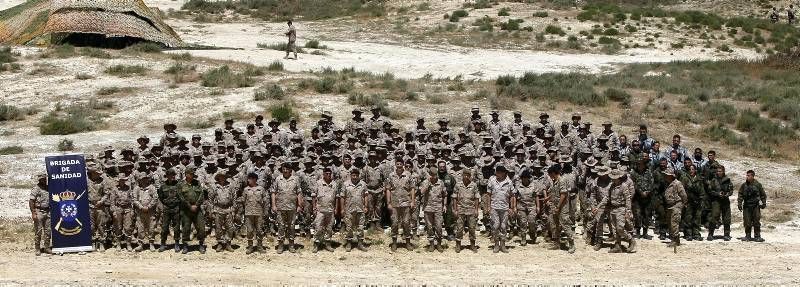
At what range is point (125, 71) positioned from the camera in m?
31.7

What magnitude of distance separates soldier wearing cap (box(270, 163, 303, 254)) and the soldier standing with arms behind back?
8058 mm

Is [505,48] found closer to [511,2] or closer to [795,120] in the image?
[511,2]

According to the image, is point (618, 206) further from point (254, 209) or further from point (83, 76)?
point (83, 76)

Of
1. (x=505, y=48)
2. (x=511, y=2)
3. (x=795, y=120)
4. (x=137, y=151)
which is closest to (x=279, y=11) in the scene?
(x=511, y=2)

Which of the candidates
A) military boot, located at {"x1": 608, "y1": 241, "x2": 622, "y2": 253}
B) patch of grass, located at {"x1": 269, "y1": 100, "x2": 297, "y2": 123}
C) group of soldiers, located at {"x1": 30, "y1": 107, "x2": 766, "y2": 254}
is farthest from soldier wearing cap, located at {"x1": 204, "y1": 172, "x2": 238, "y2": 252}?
patch of grass, located at {"x1": 269, "y1": 100, "x2": 297, "y2": 123}

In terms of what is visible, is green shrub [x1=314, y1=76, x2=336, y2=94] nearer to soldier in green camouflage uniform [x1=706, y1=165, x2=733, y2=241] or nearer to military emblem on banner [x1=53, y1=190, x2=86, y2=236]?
military emblem on banner [x1=53, y1=190, x2=86, y2=236]

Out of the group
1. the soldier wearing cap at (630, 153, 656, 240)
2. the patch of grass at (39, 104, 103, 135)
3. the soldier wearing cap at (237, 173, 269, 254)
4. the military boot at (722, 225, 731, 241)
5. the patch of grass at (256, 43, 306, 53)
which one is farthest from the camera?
the patch of grass at (256, 43, 306, 53)

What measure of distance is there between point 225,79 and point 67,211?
50.6 ft

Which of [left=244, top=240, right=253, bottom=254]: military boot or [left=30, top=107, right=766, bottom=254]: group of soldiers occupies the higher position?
[left=30, top=107, right=766, bottom=254]: group of soldiers

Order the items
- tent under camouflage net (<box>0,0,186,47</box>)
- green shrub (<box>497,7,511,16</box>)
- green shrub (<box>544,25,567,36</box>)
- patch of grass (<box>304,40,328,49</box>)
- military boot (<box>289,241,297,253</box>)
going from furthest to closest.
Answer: green shrub (<box>497,7,511,16</box>), green shrub (<box>544,25,567,36</box>), patch of grass (<box>304,40,328,49</box>), tent under camouflage net (<box>0,0,186,47</box>), military boot (<box>289,241,297,253</box>)

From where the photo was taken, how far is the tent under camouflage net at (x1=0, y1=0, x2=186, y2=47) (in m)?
35.9

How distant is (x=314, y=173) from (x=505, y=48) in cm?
2846

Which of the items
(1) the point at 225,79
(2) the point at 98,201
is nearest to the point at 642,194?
(2) the point at 98,201

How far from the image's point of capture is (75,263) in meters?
14.5
